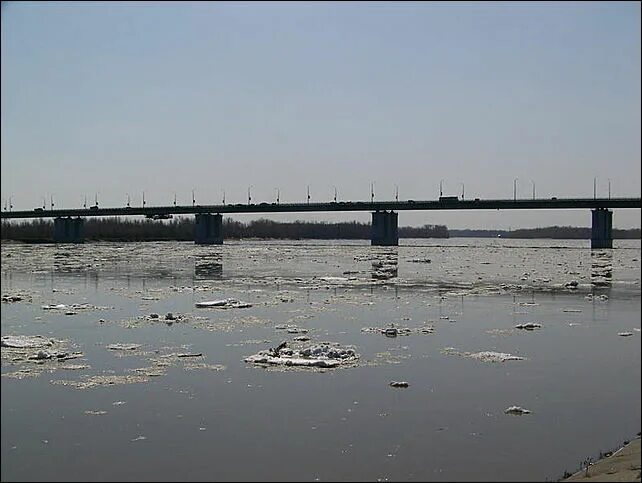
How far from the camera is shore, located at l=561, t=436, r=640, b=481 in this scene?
6.22m

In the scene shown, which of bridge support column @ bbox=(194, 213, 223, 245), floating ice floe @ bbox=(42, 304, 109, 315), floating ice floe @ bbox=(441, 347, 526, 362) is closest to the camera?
floating ice floe @ bbox=(441, 347, 526, 362)

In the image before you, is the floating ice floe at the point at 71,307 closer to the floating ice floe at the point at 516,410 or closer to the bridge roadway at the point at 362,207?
the floating ice floe at the point at 516,410

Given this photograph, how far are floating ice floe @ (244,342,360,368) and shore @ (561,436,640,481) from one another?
17.3 feet

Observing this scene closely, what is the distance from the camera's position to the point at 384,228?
369 ft

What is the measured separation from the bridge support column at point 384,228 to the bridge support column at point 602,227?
99.9ft

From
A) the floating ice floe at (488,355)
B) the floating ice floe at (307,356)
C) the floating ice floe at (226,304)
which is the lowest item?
the floating ice floe at (226,304)

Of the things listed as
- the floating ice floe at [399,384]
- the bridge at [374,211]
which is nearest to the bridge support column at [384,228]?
the bridge at [374,211]

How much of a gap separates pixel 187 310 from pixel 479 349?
9.48 metres

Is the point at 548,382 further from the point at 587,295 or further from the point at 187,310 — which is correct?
the point at 587,295

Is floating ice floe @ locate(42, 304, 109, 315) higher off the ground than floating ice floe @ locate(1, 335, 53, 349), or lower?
lower

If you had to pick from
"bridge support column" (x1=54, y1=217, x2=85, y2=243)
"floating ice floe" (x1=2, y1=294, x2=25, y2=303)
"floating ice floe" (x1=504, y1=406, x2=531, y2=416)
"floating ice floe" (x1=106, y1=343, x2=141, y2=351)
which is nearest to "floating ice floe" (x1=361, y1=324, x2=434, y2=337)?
"floating ice floe" (x1=106, y1=343, x2=141, y2=351)

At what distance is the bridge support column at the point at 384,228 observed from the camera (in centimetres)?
11194

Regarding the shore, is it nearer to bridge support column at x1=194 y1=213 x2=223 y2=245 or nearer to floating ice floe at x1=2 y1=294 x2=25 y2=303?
floating ice floe at x1=2 y1=294 x2=25 y2=303

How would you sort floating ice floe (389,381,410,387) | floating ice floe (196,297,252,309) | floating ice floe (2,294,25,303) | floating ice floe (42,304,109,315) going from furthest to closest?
floating ice floe (2,294,25,303) < floating ice floe (196,297,252,309) < floating ice floe (42,304,109,315) < floating ice floe (389,381,410,387)
